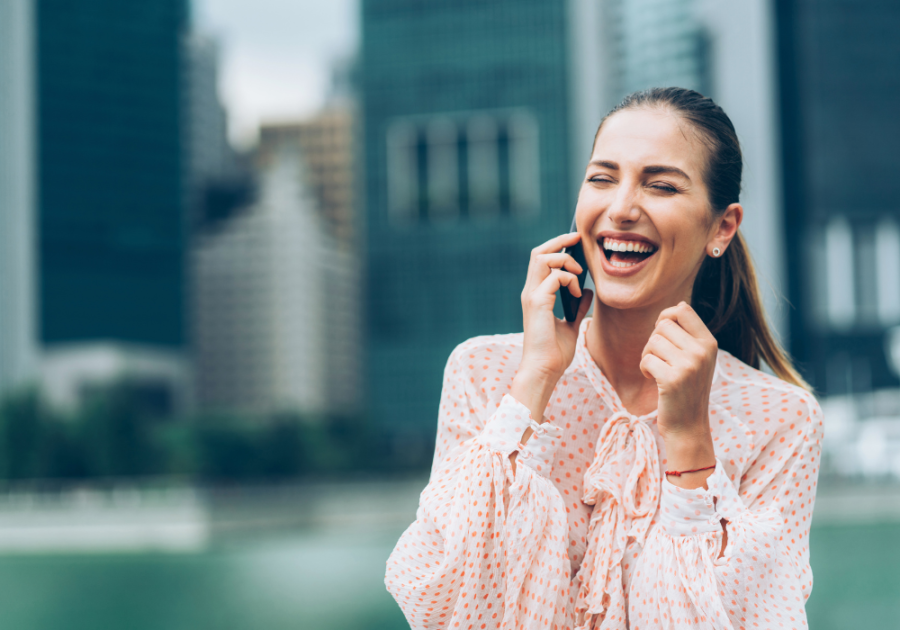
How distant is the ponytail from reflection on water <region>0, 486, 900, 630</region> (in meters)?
27.5

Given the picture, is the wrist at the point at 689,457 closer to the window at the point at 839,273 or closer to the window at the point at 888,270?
the window at the point at 839,273

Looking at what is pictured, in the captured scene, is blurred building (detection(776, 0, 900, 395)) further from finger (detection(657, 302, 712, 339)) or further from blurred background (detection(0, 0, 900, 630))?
finger (detection(657, 302, 712, 339))

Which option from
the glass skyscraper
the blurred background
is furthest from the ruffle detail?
the glass skyscraper

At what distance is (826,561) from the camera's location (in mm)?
43688

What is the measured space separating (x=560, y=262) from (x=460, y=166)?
88.1 metres

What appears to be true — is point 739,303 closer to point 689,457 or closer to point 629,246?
point 629,246

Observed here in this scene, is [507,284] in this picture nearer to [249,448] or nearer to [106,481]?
[249,448]

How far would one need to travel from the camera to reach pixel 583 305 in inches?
91.5

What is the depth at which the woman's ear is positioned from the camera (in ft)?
7.64

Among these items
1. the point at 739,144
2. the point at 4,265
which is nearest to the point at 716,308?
the point at 739,144

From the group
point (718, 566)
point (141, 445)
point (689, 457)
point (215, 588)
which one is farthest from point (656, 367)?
point (141, 445)

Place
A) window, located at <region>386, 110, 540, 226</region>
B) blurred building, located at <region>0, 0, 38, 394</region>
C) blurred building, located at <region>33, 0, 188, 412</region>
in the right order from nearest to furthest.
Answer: window, located at <region>386, 110, 540, 226</region>
blurred building, located at <region>0, 0, 38, 394</region>
blurred building, located at <region>33, 0, 188, 412</region>

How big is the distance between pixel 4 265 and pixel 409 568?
9495 centimetres

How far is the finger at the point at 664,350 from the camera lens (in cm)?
201
